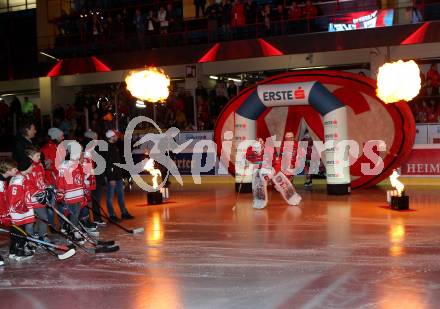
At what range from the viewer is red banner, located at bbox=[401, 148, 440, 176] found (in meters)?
16.4

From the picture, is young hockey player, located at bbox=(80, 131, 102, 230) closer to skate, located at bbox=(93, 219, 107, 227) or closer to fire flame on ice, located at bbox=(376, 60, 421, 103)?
skate, located at bbox=(93, 219, 107, 227)

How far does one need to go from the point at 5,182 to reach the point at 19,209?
26.1 inches

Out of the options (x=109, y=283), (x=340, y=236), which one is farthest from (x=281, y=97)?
(x=109, y=283)

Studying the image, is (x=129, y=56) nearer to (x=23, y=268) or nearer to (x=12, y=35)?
(x=12, y=35)

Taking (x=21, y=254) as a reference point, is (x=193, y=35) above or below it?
above

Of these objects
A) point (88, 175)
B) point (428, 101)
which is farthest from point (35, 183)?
point (428, 101)

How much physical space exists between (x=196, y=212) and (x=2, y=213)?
188 inches

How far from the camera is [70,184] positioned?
32.2 ft

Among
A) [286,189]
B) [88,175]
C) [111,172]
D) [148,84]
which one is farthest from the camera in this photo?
[148,84]

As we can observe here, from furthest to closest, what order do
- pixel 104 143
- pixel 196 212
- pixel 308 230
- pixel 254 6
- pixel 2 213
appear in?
1. pixel 254 6
2. pixel 196 212
3. pixel 104 143
4. pixel 308 230
5. pixel 2 213

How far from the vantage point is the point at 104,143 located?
38.0 feet

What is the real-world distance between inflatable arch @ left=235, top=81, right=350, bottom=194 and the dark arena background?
0.04m

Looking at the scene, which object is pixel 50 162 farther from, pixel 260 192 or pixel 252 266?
pixel 252 266

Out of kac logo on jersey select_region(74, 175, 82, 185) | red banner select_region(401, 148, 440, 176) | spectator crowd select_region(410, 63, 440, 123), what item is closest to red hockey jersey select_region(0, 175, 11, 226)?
kac logo on jersey select_region(74, 175, 82, 185)
